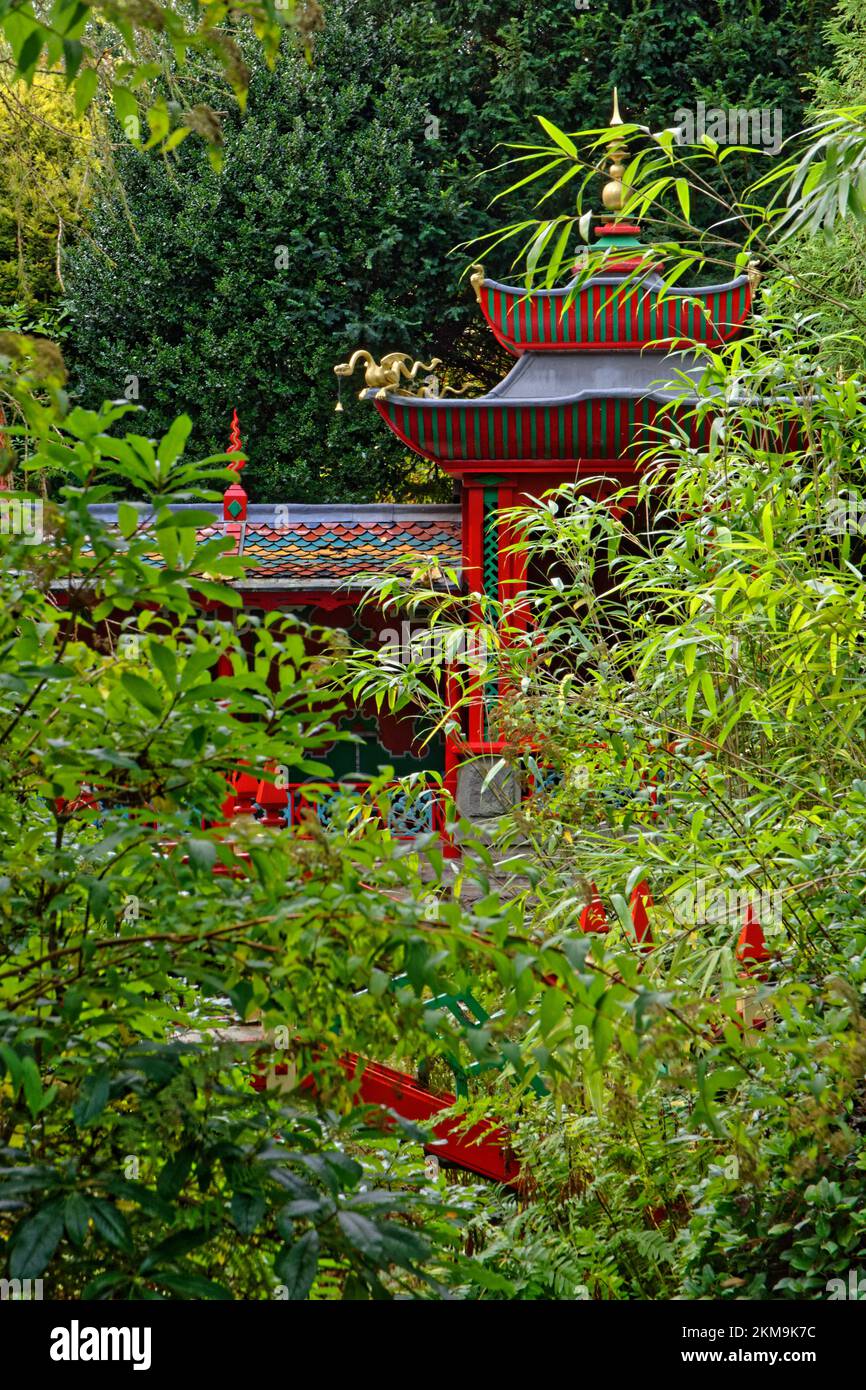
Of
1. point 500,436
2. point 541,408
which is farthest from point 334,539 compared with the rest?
point 541,408

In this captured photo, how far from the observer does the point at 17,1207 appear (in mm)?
1281

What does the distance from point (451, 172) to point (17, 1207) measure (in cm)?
1496

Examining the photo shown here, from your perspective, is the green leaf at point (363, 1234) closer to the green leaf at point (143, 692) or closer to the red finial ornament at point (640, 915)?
the green leaf at point (143, 692)

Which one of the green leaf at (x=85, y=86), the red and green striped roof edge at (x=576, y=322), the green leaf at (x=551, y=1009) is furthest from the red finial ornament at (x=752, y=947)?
the red and green striped roof edge at (x=576, y=322)

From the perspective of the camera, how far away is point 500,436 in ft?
28.9

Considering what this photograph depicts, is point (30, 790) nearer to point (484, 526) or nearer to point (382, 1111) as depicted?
point (382, 1111)

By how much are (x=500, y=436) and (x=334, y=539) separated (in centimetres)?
146

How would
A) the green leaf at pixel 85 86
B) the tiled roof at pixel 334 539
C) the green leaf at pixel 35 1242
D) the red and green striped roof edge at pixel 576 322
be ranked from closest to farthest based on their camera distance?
the green leaf at pixel 35 1242, the green leaf at pixel 85 86, the red and green striped roof edge at pixel 576 322, the tiled roof at pixel 334 539

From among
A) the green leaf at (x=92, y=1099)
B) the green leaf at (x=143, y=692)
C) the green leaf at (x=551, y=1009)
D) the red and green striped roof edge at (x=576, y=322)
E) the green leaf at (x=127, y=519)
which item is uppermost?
the red and green striped roof edge at (x=576, y=322)

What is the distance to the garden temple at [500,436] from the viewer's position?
865 cm

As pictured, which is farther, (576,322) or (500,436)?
(576,322)

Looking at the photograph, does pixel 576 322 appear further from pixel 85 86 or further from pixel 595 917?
pixel 85 86

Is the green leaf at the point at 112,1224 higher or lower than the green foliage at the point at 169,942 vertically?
lower
